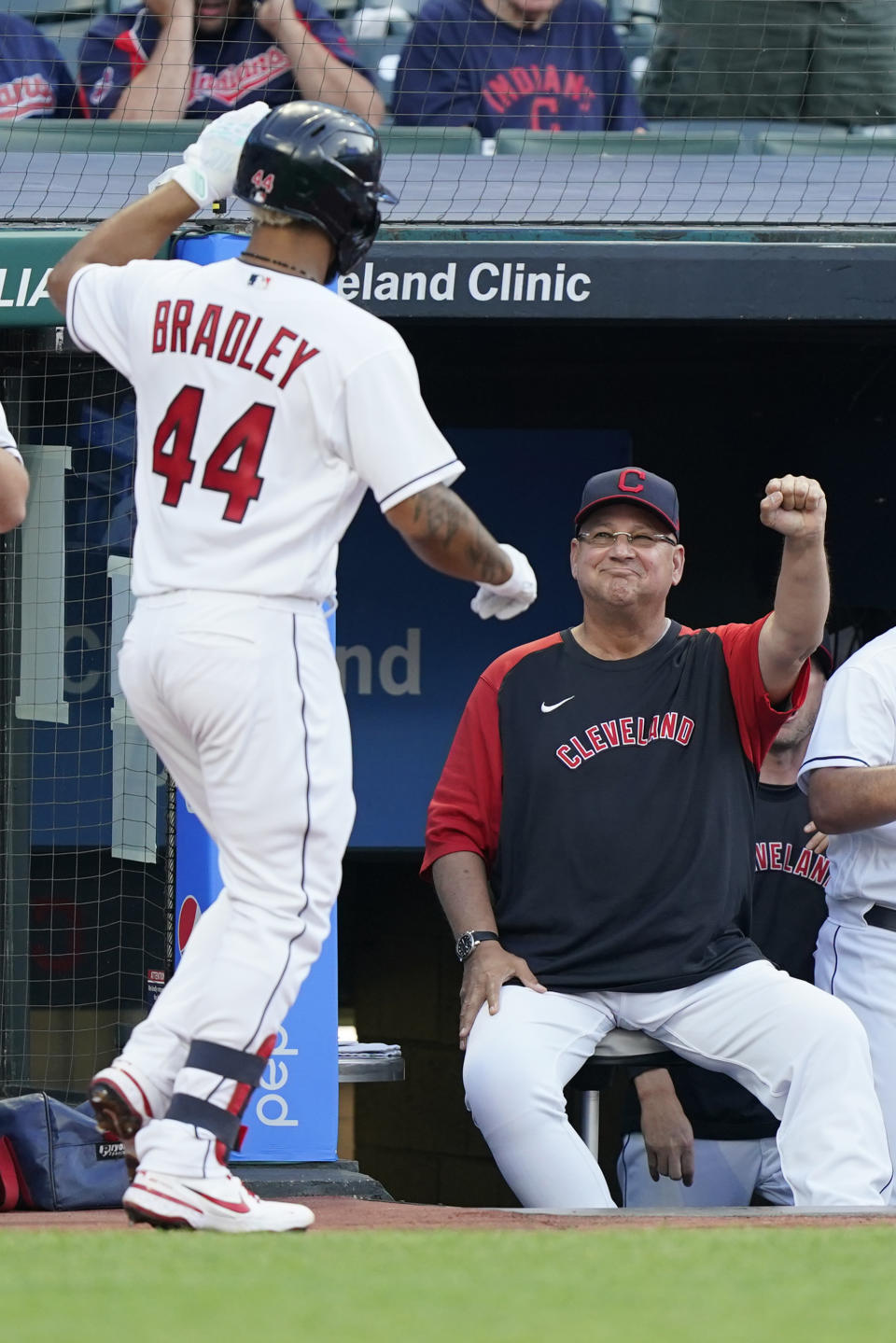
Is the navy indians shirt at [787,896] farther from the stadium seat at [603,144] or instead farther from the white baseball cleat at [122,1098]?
the stadium seat at [603,144]

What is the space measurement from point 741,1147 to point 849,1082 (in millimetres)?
674

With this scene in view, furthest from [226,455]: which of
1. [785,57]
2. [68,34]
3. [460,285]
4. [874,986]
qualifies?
[68,34]

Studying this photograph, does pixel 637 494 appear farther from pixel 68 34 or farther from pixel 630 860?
pixel 68 34

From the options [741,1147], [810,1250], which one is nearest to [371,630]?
[741,1147]

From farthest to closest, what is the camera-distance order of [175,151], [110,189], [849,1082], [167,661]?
[175,151], [110,189], [849,1082], [167,661]

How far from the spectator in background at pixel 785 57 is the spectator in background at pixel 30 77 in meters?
1.78

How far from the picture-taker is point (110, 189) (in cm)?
454

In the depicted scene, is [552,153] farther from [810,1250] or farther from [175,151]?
[810,1250]

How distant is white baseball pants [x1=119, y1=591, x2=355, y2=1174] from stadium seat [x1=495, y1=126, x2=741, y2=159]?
296 cm

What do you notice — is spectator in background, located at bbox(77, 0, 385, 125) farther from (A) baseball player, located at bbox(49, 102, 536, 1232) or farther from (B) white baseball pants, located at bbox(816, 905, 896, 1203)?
(B) white baseball pants, located at bbox(816, 905, 896, 1203)

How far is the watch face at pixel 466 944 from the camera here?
3.49m

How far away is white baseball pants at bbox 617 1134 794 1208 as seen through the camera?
12.3 feet

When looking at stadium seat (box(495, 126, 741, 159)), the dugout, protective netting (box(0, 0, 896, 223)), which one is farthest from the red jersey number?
stadium seat (box(495, 126, 741, 159))

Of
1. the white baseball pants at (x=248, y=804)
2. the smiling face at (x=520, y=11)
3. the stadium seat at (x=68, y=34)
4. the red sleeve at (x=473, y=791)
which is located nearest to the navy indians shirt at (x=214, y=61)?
the stadium seat at (x=68, y=34)
